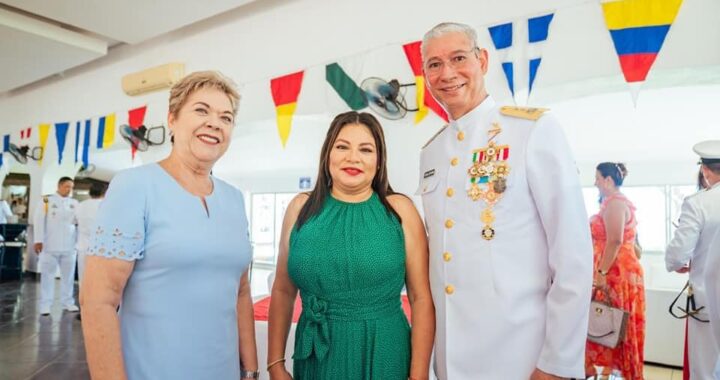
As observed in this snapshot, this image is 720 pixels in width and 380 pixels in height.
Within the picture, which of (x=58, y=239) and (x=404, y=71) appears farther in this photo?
(x=58, y=239)

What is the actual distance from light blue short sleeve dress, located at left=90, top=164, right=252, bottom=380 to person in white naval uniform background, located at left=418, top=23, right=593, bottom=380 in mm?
672

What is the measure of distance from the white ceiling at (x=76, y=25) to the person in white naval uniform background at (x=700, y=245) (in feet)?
12.7

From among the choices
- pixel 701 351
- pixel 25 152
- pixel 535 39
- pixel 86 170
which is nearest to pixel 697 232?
pixel 701 351

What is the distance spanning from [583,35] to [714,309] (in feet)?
5.60

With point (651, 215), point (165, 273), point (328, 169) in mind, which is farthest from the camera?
point (651, 215)

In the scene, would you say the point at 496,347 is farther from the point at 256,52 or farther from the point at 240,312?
the point at 256,52

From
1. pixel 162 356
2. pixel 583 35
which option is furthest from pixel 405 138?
pixel 162 356

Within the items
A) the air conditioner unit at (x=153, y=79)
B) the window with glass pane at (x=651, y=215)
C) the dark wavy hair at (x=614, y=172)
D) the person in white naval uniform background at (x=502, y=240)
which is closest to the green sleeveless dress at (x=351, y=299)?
the person in white naval uniform background at (x=502, y=240)

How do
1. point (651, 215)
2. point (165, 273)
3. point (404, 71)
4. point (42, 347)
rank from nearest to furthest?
1. point (165, 273)
2. point (404, 71)
3. point (42, 347)
4. point (651, 215)

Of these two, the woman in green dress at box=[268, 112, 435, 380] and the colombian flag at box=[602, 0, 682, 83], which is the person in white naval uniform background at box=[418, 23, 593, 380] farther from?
the colombian flag at box=[602, 0, 682, 83]

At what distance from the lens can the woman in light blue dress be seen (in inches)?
44.9

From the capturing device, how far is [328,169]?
1.57m

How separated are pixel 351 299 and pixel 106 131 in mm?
5665

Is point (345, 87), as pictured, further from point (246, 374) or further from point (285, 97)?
point (246, 374)
